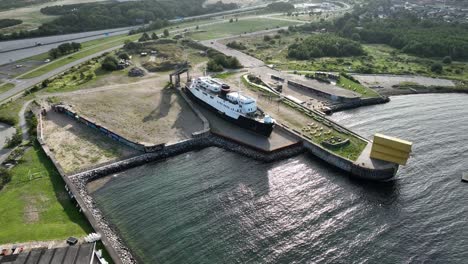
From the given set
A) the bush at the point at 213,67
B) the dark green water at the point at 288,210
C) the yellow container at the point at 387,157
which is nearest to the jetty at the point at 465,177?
the dark green water at the point at 288,210

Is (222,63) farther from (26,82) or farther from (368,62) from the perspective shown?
(26,82)

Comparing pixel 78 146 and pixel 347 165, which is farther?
pixel 78 146

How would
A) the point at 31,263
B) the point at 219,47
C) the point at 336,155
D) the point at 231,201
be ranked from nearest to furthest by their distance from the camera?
1. the point at 31,263
2. the point at 231,201
3. the point at 336,155
4. the point at 219,47

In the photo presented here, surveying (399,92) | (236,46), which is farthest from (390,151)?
(236,46)

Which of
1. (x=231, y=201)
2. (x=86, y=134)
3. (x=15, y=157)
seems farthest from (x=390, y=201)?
(x=15, y=157)

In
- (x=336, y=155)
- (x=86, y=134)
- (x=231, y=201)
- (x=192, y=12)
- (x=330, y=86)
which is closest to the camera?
(x=231, y=201)

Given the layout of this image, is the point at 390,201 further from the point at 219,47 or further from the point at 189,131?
the point at 219,47
